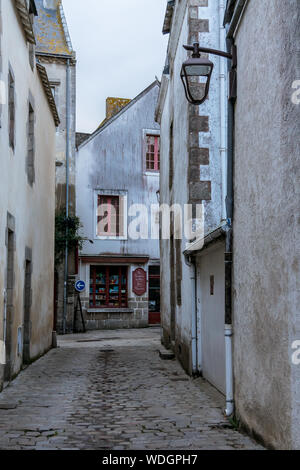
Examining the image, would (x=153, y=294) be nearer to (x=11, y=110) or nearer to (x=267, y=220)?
(x=11, y=110)

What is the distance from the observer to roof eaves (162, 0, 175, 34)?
1233 centimetres

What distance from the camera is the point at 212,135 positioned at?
31.4ft

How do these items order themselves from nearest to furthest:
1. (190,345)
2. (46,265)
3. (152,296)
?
(190,345), (46,265), (152,296)

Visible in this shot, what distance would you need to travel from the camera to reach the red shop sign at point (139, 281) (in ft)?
70.6

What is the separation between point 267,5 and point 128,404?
4673 millimetres

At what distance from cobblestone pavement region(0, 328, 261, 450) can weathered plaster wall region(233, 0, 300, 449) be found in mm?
589

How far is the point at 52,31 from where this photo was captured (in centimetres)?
2073

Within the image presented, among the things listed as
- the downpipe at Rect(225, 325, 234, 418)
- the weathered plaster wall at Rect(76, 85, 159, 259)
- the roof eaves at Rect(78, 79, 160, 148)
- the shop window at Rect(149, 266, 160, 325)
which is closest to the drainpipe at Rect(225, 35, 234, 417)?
the downpipe at Rect(225, 325, 234, 418)

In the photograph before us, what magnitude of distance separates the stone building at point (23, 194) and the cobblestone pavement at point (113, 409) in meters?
0.74

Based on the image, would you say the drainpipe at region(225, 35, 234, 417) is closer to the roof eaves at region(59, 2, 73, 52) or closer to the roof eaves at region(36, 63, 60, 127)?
the roof eaves at region(36, 63, 60, 127)

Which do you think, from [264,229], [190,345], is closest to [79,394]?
[190,345]

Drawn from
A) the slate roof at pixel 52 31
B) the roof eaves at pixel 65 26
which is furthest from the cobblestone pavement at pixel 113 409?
the roof eaves at pixel 65 26

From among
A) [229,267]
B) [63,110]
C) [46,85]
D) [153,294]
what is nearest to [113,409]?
[229,267]

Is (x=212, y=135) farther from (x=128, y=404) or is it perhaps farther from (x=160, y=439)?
(x=160, y=439)
